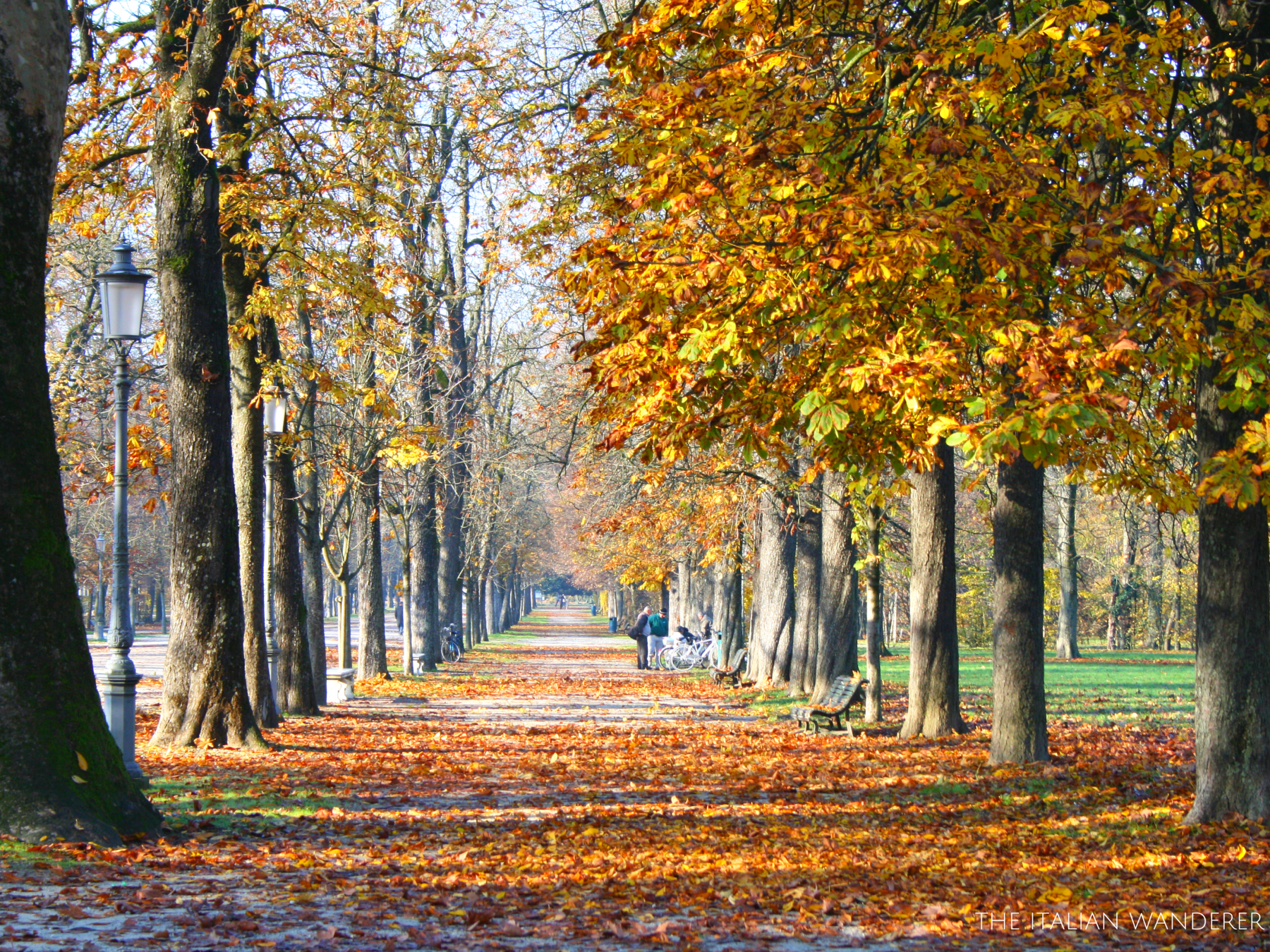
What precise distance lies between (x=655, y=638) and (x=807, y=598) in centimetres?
1713

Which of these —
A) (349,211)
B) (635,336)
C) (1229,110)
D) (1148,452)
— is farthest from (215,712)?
(1229,110)

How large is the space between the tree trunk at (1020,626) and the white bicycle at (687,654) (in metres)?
23.6

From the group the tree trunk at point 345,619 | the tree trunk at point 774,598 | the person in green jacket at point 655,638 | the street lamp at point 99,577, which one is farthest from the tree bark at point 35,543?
the street lamp at point 99,577

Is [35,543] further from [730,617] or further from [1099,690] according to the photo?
[730,617]

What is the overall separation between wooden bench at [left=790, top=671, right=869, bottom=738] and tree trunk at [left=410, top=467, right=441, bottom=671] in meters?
14.4

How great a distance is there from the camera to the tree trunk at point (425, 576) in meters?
29.8

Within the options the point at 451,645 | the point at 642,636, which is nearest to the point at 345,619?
the point at 451,645

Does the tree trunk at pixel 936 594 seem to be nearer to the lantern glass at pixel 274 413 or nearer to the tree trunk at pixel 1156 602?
the lantern glass at pixel 274 413

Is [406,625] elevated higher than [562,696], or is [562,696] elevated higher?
[406,625]

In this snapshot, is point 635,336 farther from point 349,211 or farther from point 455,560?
point 455,560

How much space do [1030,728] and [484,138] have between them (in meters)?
9.90

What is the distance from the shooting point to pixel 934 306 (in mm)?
8359

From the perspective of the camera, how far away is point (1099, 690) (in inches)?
1043

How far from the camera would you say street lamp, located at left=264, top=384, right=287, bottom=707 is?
50.7ft
